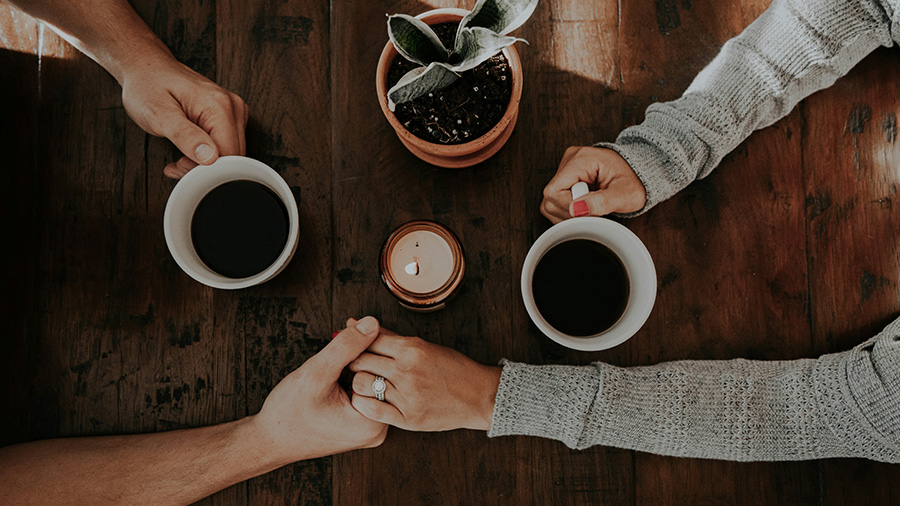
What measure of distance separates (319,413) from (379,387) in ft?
0.34

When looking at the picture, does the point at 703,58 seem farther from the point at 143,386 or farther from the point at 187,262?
the point at 143,386

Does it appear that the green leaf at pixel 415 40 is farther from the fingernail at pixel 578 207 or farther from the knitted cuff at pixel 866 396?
the knitted cuff at pixel 866 396

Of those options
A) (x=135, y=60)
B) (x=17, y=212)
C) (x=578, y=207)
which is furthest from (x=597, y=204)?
(x=17, y=212)

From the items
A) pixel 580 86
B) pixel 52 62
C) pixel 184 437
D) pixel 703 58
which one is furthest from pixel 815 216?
pixel 52 62

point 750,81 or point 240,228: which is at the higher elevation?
point 750,81

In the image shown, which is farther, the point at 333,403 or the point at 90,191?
the point at 90,191

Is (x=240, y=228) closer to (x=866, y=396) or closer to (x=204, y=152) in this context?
(x=204, y=152)

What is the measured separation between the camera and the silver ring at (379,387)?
0.85m

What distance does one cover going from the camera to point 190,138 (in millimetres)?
857

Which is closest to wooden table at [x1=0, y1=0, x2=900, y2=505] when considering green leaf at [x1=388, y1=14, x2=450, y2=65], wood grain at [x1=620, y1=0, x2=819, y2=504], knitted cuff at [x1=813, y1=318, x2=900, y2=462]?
wood grain at [x1=620, y1=0, x2=819, y2=504]

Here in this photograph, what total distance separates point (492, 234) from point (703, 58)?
50cm

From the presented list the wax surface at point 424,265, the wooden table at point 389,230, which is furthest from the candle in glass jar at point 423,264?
the wooden table at point 389,230

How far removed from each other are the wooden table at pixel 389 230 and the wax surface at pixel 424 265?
111 mm

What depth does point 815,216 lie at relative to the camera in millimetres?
963
